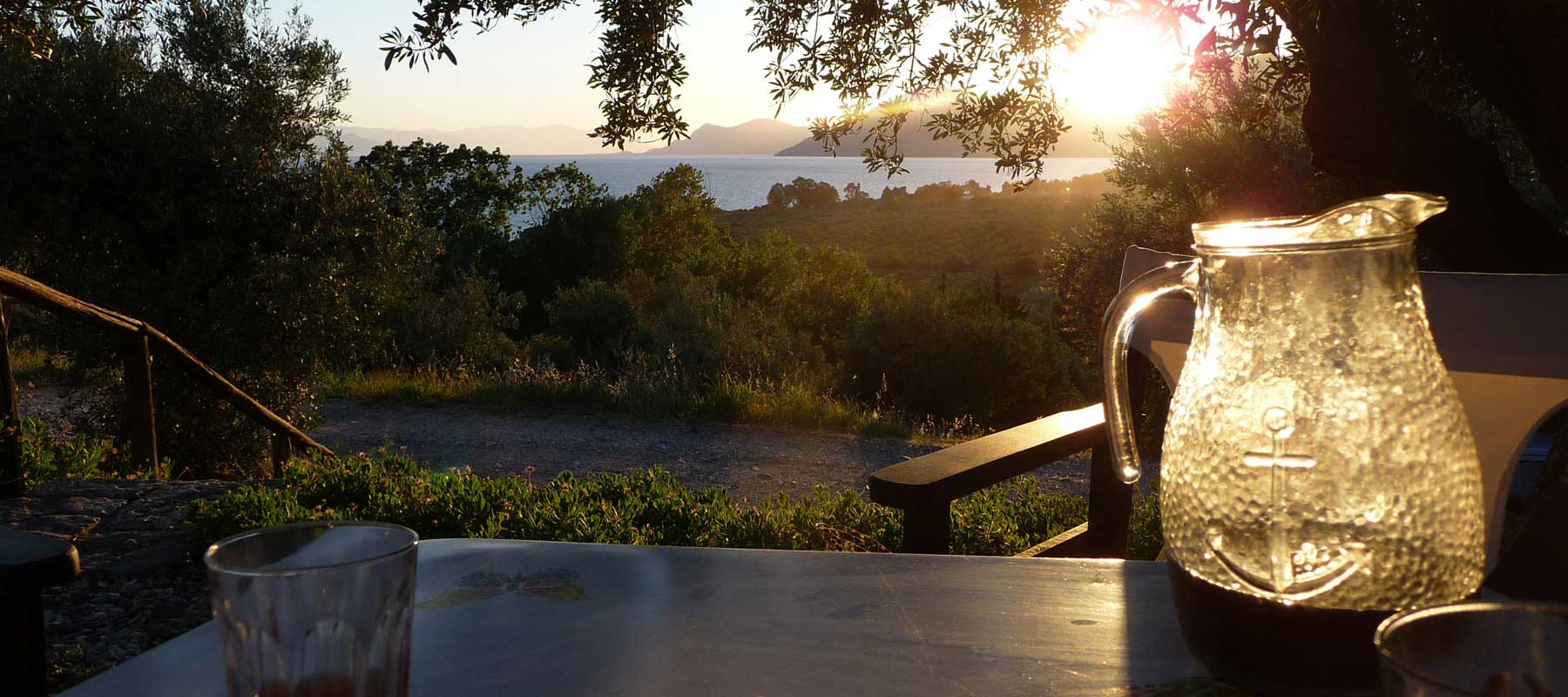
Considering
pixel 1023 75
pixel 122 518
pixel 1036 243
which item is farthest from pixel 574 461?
pixel 1036 243

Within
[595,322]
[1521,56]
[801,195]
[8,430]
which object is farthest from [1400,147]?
[801,195]

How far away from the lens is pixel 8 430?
389cm

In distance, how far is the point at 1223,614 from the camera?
0.66 metres

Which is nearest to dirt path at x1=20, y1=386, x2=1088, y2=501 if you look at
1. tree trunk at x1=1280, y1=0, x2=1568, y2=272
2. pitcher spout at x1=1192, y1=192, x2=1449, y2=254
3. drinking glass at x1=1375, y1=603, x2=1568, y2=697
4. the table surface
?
tree trunk at x1=1280, y1=0, x2=1568, y2=272

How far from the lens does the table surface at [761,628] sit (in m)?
0.71

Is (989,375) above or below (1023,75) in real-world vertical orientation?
below

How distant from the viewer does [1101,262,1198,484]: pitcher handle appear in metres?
0.75

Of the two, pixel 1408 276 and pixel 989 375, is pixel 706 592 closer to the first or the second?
pixel 1408 276

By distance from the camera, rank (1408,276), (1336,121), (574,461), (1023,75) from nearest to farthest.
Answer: (1408,276) → (1336,121) → (1023,75) → (574,461)

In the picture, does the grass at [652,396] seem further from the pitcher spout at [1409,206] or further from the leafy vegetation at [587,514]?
the pitcher spout at [1409,206]

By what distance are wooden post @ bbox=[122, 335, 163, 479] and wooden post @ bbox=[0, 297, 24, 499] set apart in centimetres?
73

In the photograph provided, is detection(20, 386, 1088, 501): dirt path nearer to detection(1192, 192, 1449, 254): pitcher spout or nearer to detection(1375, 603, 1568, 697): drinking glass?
detection(1192, 192, 1449, 254): pitcher spout

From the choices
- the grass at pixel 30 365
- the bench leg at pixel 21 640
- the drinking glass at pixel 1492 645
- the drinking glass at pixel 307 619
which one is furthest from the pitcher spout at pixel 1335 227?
the grass at pixel 30 365

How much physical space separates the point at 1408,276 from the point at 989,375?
13.2m
